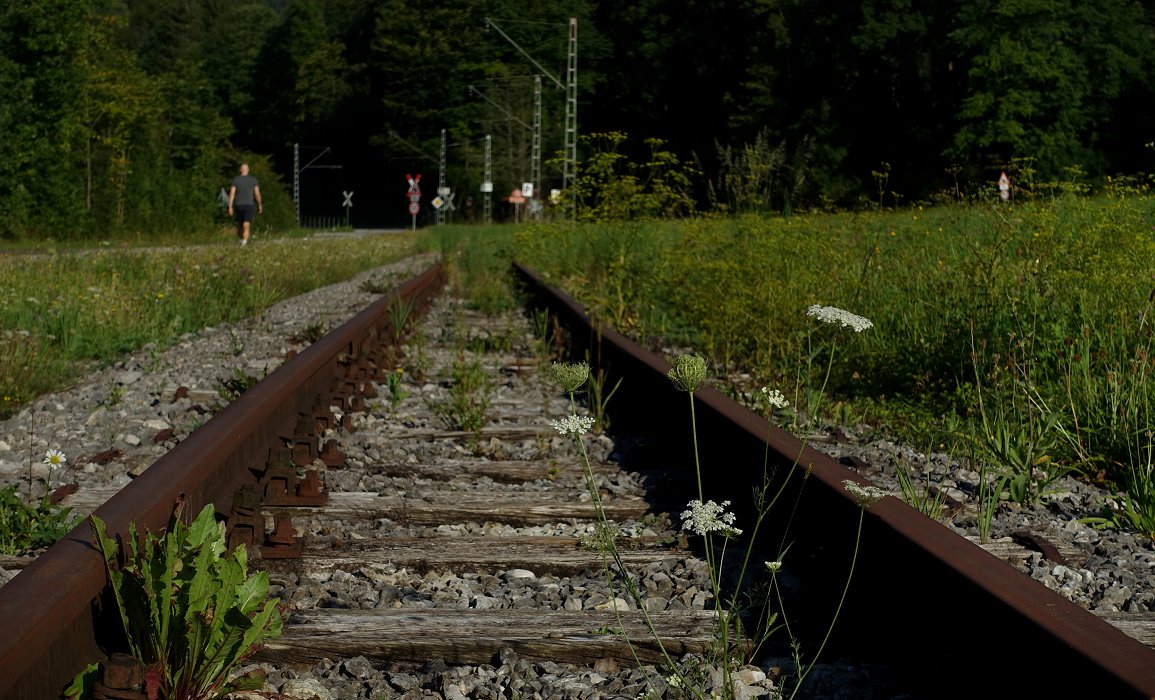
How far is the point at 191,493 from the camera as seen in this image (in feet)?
10.00

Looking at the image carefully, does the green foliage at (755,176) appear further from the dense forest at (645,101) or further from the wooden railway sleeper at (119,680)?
the wooden railway sleeper at (119,680)

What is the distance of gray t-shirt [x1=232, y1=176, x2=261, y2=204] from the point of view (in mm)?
22406

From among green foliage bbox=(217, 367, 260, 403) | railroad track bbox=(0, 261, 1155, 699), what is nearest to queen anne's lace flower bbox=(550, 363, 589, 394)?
Result: railroad track bbox=(0, 261, 1155, 699)

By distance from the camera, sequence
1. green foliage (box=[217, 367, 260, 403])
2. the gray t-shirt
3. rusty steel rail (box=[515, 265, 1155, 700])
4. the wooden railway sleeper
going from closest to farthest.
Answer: rusty steel rail (box=[515, 265, 1155, 700])
the wooden railway sleeper
green foliage (box=[217, 367, 260, 403])
the gray t-shirt

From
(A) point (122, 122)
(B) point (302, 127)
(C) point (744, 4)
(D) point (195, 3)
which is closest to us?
(A) point (122, 122)

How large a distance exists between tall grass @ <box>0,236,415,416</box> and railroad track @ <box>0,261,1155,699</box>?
211 cm

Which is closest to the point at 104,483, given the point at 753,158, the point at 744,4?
the point at 753,158

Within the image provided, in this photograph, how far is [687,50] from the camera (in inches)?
2773

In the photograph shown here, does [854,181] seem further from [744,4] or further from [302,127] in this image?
[302,127]

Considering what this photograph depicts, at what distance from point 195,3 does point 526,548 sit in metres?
140

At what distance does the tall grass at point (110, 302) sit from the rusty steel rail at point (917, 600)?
3.73 meters

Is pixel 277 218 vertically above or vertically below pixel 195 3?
below

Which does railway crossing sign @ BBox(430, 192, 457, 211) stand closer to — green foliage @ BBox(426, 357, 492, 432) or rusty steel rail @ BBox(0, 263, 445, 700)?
green foliage @ BBox(426, 357, 492, 432)

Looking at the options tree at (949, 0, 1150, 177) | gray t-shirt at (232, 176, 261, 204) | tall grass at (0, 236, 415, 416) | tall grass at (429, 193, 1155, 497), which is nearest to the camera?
tall grass at (429, 193, 1155, 497)
